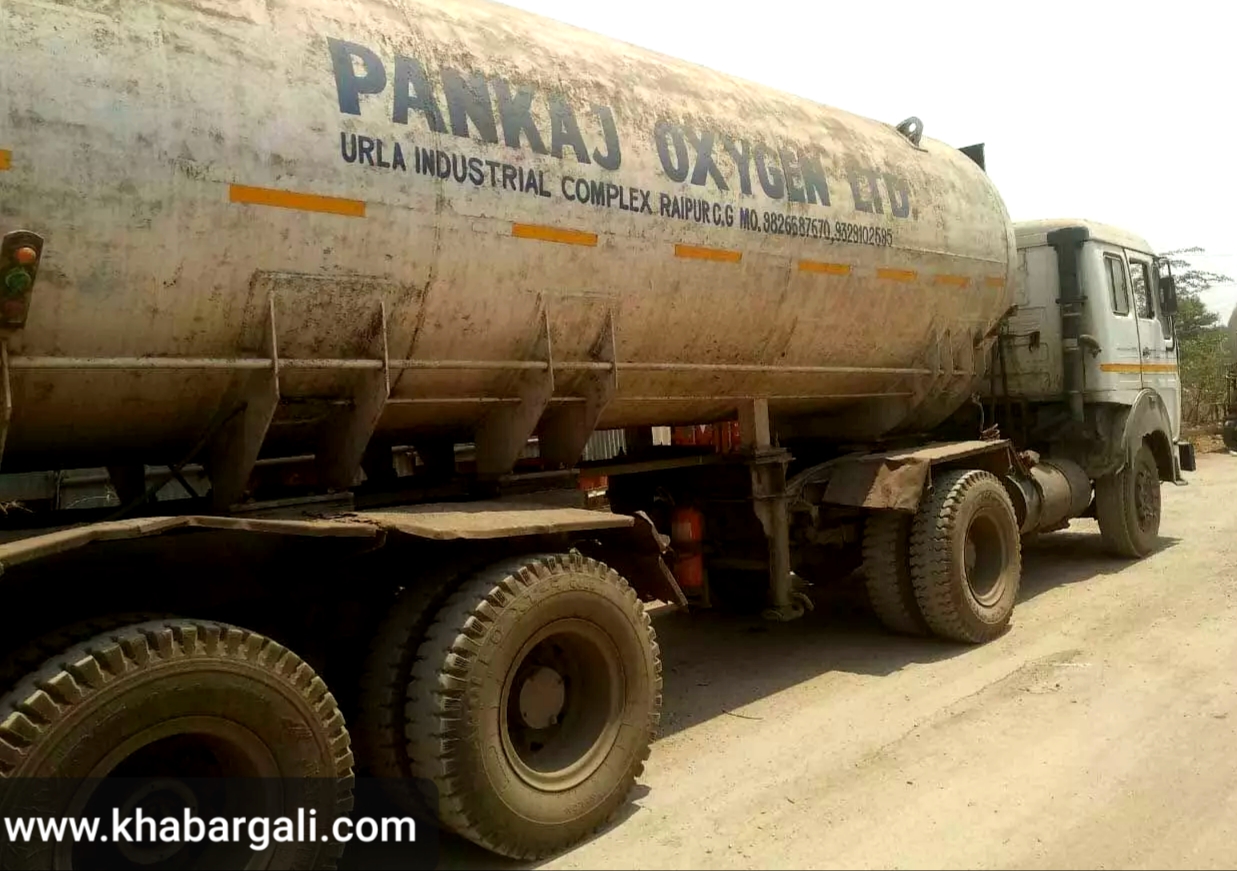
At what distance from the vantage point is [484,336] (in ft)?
14.5

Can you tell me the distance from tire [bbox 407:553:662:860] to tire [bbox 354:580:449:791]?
72mm

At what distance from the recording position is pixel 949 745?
15.7ft

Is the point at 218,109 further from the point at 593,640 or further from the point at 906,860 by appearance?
the point at 906,860

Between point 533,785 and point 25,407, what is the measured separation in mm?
2320

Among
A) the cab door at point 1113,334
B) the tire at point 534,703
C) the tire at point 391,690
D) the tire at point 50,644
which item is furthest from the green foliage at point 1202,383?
the tire at point 50,644

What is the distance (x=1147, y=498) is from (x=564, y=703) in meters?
7.69

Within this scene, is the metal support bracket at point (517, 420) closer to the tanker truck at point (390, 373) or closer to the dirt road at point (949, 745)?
the tanker truck at point (390, 373)

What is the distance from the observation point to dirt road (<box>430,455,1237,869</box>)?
3773 millimetres

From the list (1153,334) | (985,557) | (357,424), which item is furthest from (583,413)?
(1153,334)

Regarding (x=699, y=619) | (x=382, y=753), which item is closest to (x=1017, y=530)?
(x=699, y=619)

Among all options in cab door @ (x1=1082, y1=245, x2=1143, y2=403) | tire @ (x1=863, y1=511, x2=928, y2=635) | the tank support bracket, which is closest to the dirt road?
tire @ (x1=863, y1=511, x2=928, y2=635)

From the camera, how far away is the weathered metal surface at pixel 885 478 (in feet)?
21.0

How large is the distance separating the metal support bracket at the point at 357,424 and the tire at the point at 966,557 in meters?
4.02

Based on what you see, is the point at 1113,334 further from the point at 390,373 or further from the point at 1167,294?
the point at 390,373
